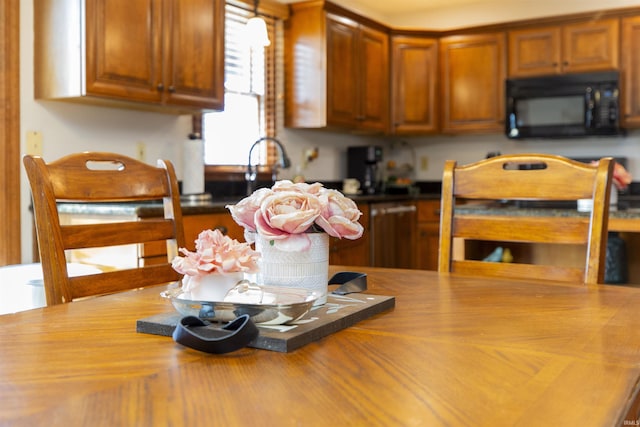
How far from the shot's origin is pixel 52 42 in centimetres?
280

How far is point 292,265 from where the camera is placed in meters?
1.04

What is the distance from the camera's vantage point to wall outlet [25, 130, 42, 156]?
2828 mm

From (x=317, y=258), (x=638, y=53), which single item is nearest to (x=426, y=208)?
(x=638, y=53)

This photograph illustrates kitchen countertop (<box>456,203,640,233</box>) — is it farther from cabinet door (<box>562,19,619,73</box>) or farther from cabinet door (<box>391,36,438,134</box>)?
cabinet door (<box>391,36,438,134</box>)

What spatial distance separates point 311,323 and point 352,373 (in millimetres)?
189

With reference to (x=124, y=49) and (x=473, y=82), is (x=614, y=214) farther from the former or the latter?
(x=473, y=82)

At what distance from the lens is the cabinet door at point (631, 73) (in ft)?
15.3

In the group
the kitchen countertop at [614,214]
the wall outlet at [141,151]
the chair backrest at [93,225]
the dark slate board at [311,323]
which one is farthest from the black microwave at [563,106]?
the dark slate board at [311,323]

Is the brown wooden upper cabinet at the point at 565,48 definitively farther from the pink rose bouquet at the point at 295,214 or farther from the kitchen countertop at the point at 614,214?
the pink rose bouquet at the point at 295,214

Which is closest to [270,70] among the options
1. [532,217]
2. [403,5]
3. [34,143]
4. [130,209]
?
[403,5]

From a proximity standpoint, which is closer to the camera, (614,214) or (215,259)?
(215,259)

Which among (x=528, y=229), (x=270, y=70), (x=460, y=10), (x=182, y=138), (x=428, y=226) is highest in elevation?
(x=460, y=10)

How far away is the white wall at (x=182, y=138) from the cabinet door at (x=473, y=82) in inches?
11.0

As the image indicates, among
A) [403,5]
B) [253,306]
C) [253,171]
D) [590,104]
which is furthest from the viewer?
[403,5]
